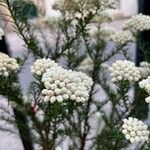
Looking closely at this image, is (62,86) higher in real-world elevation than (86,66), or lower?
higher

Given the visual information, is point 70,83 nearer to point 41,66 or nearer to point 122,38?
point 41,66

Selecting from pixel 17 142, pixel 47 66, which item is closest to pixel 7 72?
pixel 47 66

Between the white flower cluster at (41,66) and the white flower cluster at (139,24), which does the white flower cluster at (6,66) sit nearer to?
the white flower cluster at (41,66)

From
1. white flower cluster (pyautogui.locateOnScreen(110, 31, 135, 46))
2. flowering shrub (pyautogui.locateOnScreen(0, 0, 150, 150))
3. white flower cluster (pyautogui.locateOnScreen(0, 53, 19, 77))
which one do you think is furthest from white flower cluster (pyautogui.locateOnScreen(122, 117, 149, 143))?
white flower cluster (pyautogui.locateOnScreen(110, 31, 135, 46))

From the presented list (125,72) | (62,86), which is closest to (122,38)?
(125,72)

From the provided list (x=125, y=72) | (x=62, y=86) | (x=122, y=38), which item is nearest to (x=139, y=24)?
(x=122, y=38)

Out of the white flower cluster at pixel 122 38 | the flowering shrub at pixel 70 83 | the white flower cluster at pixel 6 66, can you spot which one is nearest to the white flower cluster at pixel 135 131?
the flowering shrub at pixel 70 83

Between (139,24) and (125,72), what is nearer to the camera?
(125,72)
